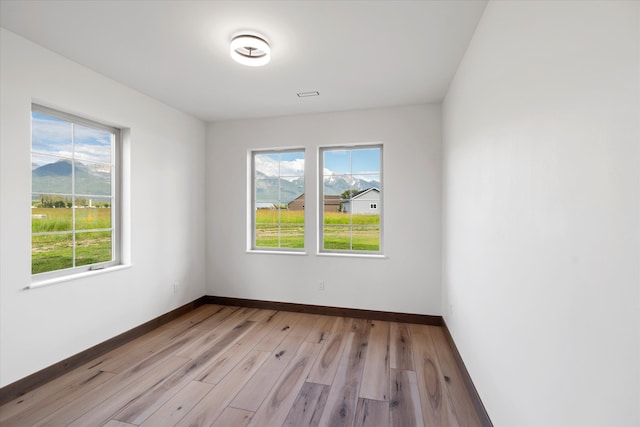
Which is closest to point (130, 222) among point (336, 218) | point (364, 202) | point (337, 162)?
point (336, 218)

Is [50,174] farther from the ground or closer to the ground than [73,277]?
farther from the ground

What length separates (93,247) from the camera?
9.20ft

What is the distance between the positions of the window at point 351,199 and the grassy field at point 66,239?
2.38 meters

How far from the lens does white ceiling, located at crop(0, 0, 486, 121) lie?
1.81 m

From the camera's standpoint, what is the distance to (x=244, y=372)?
7.93 feet

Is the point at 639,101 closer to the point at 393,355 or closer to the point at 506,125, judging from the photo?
the point at 506,125

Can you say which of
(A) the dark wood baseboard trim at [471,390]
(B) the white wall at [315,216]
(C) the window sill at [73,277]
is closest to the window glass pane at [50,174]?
(C) the window sill at [73,277]

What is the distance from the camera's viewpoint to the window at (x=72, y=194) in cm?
233

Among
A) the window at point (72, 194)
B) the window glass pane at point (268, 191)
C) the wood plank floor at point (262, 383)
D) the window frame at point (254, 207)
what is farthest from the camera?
the window glass pane at point (268, 191)

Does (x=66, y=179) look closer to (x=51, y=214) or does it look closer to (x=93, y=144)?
(x=51, y=214)

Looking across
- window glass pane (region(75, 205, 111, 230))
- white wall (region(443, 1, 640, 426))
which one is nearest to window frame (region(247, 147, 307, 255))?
window glass pane (region(75, 205, 111, 230))

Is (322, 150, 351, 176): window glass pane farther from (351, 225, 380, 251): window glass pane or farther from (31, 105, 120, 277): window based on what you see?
(31, 105, 120, 277): window

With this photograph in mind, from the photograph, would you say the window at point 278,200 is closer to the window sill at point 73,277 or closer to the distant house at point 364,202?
the distant house at point 364,202

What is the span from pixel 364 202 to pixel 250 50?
2185 mm
